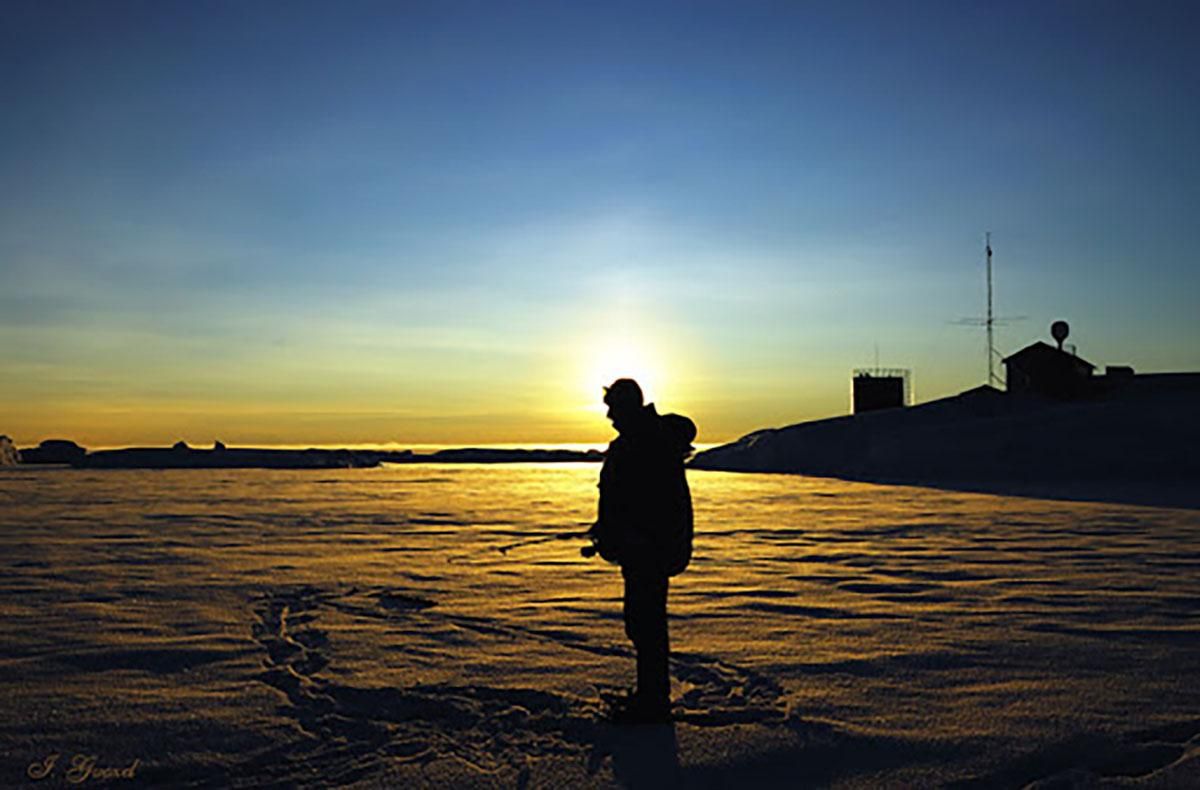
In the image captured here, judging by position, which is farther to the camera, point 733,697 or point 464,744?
point 733,697

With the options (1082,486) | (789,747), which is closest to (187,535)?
(789,747)

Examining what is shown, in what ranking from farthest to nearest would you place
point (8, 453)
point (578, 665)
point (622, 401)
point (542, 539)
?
point (8, 453), point (542, 539), point (578, 665), point (622, 401)

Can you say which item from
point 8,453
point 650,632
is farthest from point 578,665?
point 8,453

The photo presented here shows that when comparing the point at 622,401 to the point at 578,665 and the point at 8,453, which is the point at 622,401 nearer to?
the point at 578,665

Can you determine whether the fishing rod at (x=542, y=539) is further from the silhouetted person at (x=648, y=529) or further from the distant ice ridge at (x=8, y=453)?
the distant ice ridge at (x=8, y=453)

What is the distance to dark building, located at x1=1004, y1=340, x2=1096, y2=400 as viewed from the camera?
1736 inches

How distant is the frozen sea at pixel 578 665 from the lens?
4.77 m

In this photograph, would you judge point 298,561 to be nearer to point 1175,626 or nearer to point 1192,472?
point 1175,626

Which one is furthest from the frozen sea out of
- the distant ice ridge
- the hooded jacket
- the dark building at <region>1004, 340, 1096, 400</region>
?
the distant ice ridge

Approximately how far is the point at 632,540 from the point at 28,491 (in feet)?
87.7

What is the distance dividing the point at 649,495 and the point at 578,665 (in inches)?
71.7

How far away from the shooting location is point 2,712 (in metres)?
5.47

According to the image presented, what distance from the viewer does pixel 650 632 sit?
5.49m

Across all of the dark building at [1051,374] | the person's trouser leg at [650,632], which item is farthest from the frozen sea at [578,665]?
the dark building at [1051,374]
